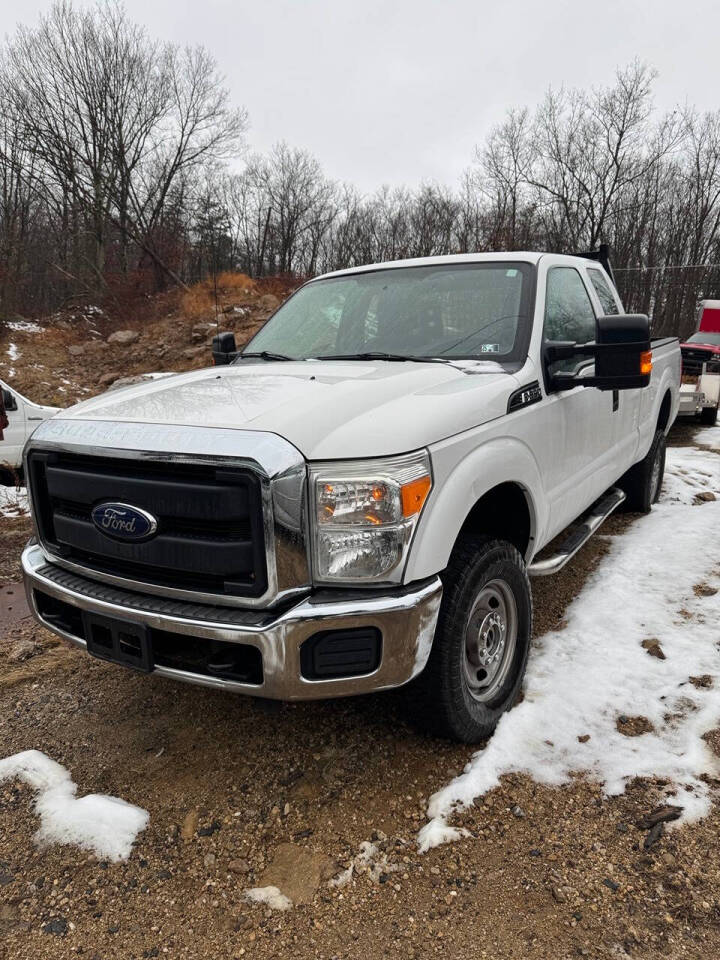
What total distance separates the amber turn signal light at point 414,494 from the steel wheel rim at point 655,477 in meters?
4.11

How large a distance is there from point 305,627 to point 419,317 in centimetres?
191

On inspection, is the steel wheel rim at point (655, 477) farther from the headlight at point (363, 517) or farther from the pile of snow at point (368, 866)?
the pile of snow at point (368, 866)

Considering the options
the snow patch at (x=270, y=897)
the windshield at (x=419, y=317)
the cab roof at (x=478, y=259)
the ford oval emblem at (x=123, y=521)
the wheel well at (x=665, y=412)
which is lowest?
the snow patch at (x=270, y=897)

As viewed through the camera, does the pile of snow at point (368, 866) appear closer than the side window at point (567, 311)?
Yes

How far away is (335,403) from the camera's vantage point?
232 centimetres

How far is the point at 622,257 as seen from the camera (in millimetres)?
30281

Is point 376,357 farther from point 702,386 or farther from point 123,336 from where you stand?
point 123,336

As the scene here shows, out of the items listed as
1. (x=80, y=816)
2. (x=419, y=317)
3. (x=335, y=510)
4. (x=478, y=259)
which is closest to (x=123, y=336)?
(x=478, y=259)

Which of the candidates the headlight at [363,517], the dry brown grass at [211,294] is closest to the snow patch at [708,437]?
the headlight at [363,517]

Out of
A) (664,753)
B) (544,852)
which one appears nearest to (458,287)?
(664,753)

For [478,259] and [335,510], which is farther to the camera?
[478,259]

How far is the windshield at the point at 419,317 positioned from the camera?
314cm

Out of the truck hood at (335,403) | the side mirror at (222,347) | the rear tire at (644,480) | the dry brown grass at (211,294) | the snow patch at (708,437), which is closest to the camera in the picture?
the truck hood at (335,403)

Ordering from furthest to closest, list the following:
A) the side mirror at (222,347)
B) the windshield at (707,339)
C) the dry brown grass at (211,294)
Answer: the dry brown grass at (211,294) → the windshield at (707,339) → the side mirror at (222,347)
